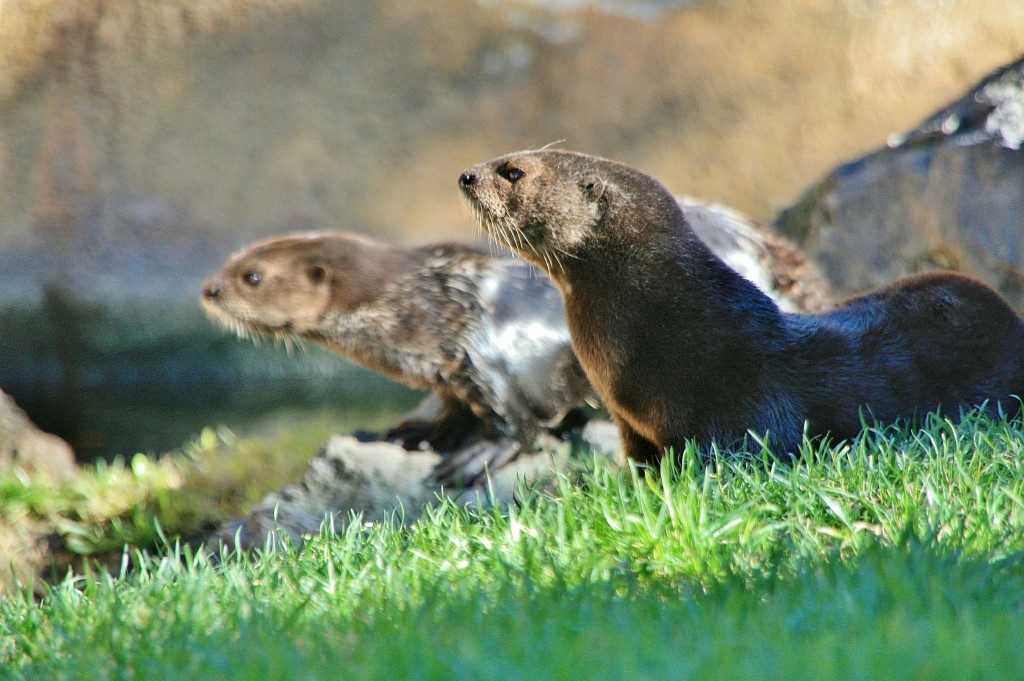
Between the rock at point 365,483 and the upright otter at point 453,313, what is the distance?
14 centimetres

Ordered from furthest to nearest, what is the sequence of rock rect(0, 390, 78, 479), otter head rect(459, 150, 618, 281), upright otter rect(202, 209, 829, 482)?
rock rect(0, 390, 78, 479) < upright otter rect(202, 209, 829, 482) < otter head rect(459, 150, 618, 281)

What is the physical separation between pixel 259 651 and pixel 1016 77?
6.09m

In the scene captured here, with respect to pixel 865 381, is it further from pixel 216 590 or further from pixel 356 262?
pixel 356 262

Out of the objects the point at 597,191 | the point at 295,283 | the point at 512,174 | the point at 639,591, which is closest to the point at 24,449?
the point at 295,283

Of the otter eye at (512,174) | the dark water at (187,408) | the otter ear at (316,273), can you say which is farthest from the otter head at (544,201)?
the dark water at (187,408)

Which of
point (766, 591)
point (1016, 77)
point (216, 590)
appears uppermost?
point (1016, 77)

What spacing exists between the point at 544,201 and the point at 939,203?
3.76 m

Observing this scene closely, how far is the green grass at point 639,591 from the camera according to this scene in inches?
73.3

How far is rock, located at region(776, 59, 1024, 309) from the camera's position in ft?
20.0

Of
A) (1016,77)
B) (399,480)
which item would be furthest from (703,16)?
(399,480)

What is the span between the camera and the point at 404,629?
2.15m

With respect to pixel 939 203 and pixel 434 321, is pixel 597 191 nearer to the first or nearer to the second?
pixel 434 321

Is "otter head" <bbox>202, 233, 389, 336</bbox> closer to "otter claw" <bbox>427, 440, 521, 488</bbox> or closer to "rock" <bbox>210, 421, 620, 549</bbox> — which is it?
"rock" <bbox>210, 421, 620, 549</bbox>

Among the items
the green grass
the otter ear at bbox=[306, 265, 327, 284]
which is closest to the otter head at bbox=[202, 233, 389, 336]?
the otter ear at bbox=[306, 265, 327, 284]
